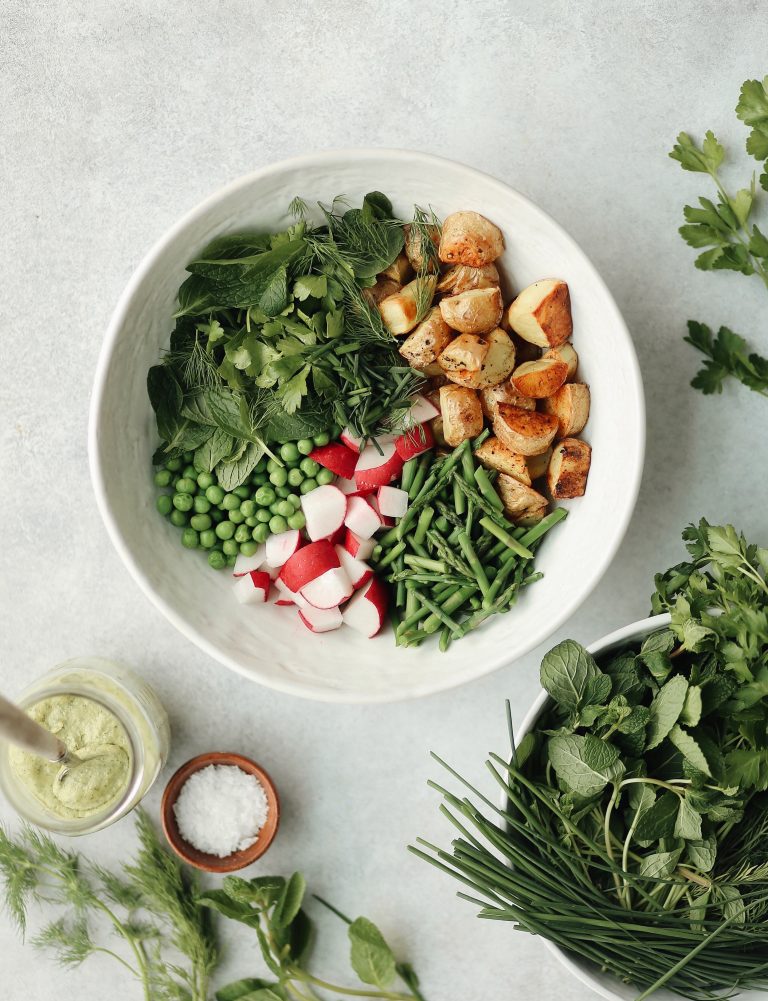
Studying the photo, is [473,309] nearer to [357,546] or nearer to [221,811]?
[357,546]

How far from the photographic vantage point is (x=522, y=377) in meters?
1.83

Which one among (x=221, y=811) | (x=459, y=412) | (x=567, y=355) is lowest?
(x=221, y=811)

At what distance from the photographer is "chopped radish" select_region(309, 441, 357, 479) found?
6.31ft

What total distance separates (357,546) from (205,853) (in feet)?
2.74

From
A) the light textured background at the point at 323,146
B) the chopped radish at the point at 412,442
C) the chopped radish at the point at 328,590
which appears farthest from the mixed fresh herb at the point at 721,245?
the chopped radish at the point at 328,590

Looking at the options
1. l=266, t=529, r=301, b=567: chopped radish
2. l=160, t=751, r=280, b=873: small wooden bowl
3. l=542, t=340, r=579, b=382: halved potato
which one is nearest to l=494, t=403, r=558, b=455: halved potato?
l=542, t=340, r=579, b=382: halved potato

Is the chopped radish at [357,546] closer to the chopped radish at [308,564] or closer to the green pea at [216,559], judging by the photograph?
the chopped radish at [308,564]

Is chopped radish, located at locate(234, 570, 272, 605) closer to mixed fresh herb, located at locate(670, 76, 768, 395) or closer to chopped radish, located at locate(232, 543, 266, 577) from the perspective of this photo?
chopped radish, located at locate(232, 543, 266, 577)

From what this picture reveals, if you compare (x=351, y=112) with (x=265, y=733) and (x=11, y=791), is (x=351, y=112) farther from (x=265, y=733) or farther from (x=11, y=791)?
(x=11, y=791)

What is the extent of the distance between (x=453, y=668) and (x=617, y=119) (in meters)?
1.33

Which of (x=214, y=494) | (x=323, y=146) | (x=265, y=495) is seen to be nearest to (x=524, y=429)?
(x=265, y=495)

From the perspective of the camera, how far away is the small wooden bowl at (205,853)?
204cm

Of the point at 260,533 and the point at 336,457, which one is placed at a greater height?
the point at 336,457

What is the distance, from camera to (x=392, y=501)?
1926mm
